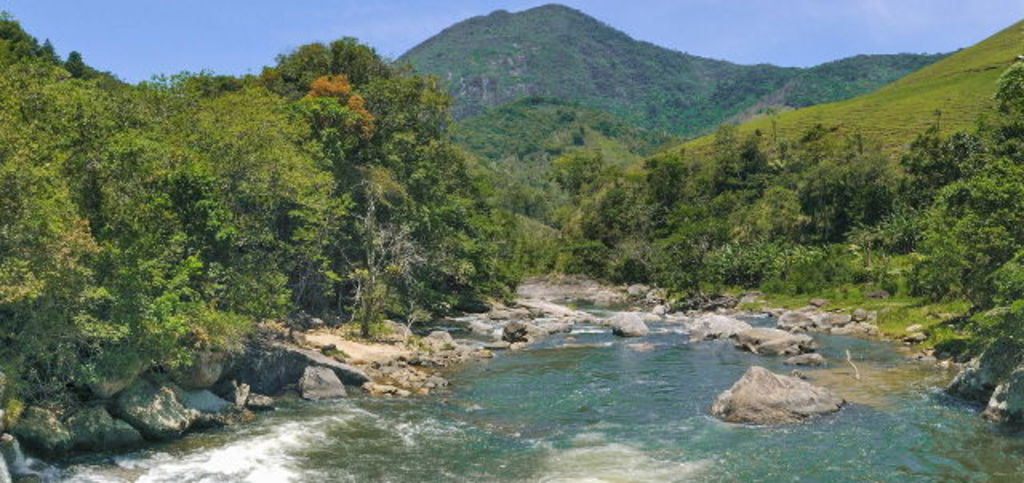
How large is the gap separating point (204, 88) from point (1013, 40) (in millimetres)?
167300

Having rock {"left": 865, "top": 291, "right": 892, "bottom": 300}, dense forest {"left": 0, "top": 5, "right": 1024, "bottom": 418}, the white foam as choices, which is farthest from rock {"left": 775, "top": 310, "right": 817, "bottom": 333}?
the white foam

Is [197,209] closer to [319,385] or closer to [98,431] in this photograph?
[319,385]

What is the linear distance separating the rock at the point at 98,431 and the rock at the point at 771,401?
58.3 ft

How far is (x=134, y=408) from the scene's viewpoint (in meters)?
19.7

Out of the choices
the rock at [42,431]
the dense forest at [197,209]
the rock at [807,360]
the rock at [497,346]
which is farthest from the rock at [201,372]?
the rock at [807,360]

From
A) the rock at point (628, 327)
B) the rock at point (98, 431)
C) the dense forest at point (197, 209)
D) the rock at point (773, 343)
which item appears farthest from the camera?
the rock at point (628, 327)

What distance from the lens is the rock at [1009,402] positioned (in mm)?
20719

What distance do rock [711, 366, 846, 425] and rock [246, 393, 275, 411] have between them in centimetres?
1515

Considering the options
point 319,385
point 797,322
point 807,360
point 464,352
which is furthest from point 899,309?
point 319,385

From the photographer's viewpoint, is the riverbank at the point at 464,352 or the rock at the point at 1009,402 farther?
the riverbank at the point at 464,352

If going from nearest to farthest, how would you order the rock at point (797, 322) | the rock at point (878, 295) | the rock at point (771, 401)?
the rock at point (771, 401), the rock at point (797, 322), the rock at point (878, 295)

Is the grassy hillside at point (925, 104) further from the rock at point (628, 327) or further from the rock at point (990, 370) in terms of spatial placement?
the rock at point (990, 370)

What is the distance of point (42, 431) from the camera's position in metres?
17.4

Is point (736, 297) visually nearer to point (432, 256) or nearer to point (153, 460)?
point (432, 256)
